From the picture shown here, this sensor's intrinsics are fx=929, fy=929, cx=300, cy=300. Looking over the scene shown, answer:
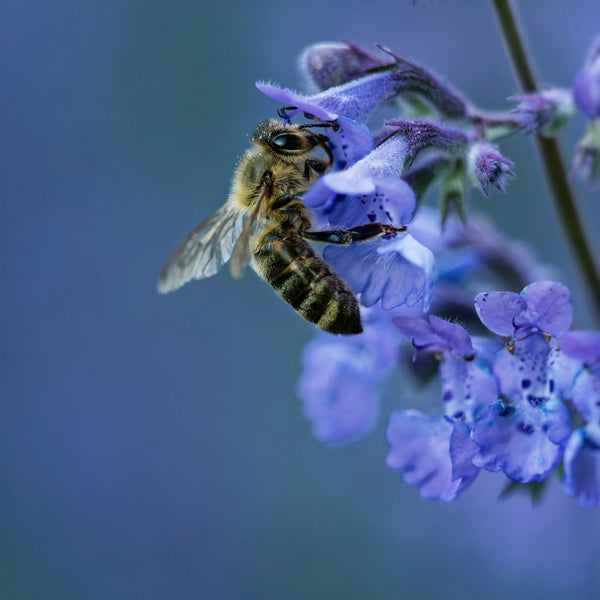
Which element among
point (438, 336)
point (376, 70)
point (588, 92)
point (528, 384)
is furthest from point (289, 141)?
point (528, 384)

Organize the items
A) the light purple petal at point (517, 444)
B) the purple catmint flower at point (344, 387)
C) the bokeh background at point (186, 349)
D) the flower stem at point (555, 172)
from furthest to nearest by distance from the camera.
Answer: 1. the bokeh background at point (186, 349)
2. the purple catmint flower at point (344, 387)
3. the flower stem at point (555, 172)
4. the light purple petal at point (517, 444)

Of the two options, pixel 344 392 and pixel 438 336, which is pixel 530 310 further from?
pixel 344 392

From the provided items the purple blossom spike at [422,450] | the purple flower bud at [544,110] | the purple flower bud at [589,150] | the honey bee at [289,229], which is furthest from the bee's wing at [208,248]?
the purple flower bud at [589,150]

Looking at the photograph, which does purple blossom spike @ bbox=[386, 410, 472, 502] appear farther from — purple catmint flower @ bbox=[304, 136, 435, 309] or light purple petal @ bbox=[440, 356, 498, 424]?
purple catmint flower @ bbox=[304, 136, 435, 309]

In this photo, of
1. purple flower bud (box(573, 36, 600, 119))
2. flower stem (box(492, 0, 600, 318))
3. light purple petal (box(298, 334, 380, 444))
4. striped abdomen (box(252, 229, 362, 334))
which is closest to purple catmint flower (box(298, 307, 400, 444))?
light purple petal (box(298, 334, 380, 444))

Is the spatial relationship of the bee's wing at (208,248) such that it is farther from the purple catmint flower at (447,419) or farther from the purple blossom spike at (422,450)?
the purple blossom spike at (422,450)

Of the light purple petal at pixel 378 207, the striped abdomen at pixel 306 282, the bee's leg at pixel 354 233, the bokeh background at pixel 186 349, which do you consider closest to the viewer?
the light purple petal at pixel 378 207
